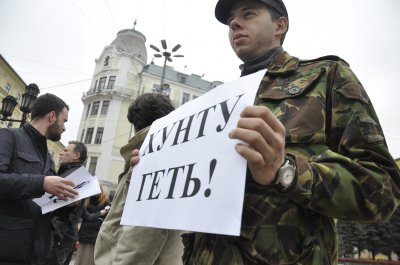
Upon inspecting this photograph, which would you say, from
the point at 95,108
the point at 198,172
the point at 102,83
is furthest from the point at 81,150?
the point at 102,83

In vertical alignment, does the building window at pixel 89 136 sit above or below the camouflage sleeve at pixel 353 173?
above

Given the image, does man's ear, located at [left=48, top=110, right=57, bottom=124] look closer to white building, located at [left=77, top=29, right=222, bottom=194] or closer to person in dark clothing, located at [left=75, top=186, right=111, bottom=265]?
person in dark clothing, located at [left=75, top=186, right=111, bottom=265]

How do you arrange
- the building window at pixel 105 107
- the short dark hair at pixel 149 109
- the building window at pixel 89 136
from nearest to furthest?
the short dark hair at pixel 149 109
the building window at pixel 89 136
the building window at pixel 105 107

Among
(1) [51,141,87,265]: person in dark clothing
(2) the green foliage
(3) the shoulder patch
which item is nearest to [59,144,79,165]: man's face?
(1) [51,141,87,265]: person in dark clothing

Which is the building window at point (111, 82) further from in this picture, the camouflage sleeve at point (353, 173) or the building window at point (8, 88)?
the camouflage sleeve at point (353, 173)

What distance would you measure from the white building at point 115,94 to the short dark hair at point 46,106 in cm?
2966

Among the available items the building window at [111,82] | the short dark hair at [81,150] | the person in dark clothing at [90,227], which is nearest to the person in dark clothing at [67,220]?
the short dark hair at [81,150]

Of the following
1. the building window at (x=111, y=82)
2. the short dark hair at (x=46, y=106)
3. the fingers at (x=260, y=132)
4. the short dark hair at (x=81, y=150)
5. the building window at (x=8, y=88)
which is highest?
the building window at (x=111, y=82)

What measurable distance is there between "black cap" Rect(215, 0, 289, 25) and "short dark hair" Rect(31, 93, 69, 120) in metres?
2.17

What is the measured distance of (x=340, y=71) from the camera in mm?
1193

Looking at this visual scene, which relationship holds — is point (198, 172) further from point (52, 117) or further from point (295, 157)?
point (52, 117)

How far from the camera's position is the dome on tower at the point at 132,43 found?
37.9 m

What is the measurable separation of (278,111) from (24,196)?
2.08m

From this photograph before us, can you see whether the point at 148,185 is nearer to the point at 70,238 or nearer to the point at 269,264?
the point at 269,264
